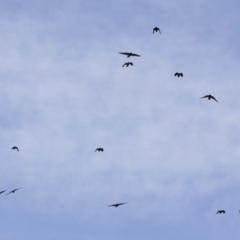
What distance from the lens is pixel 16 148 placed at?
104062mm

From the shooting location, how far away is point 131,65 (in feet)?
291

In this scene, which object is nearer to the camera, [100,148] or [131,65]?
[131,65]

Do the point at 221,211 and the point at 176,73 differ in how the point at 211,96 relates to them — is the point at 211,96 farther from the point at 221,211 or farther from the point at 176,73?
the point at 221,211

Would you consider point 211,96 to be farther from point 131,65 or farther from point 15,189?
point 15,189

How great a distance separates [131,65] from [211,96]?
14181mm

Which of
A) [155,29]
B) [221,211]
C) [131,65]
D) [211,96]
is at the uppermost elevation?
[155,29]

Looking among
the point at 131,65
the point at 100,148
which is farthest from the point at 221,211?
the point at 131,65

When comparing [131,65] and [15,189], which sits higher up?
[131,65]

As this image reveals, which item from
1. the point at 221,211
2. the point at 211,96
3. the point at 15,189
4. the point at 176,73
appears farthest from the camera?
the point at 221,211

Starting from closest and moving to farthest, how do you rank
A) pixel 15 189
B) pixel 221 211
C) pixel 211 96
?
1. pixel 211 96
2. pixel 15 189
3. pixel 221 211

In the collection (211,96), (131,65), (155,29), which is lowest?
(211,96)

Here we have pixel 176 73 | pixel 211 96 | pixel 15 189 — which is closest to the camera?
pixel 211 96

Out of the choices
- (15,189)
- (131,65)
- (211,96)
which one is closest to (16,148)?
(15,189)

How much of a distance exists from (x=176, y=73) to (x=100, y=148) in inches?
882
